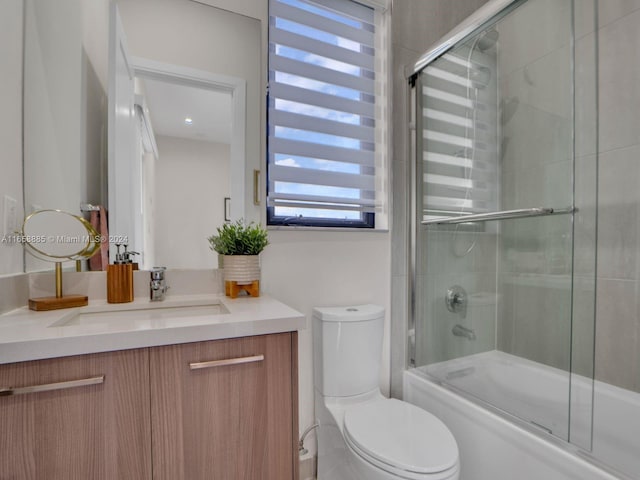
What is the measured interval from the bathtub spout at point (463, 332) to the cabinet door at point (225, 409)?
102cm

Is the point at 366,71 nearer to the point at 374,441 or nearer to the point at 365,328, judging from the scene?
the point at 365,328

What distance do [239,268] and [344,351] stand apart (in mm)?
567

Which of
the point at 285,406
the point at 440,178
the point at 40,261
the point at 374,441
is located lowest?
the point at 374,441

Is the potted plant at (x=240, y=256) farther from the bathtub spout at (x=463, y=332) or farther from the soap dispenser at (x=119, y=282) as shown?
the bathtub spout at (x=463, y=332)

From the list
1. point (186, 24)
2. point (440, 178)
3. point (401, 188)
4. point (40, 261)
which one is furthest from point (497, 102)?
point (40, 261)

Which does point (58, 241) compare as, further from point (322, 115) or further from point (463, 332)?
point (463, 332)

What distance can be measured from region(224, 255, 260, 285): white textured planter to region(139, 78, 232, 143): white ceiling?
0.50 metres

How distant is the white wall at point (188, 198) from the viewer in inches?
48.9

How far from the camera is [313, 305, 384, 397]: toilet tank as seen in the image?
53.7 inches

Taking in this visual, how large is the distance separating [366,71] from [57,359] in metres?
1.68

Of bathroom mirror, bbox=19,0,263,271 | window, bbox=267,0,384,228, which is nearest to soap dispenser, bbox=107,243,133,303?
bathroom mirror, bbox=19,0,263,271

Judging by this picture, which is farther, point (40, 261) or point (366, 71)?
point (366, 71)

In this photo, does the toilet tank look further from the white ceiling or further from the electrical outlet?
the electrical outlet

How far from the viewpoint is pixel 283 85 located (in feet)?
4.75
